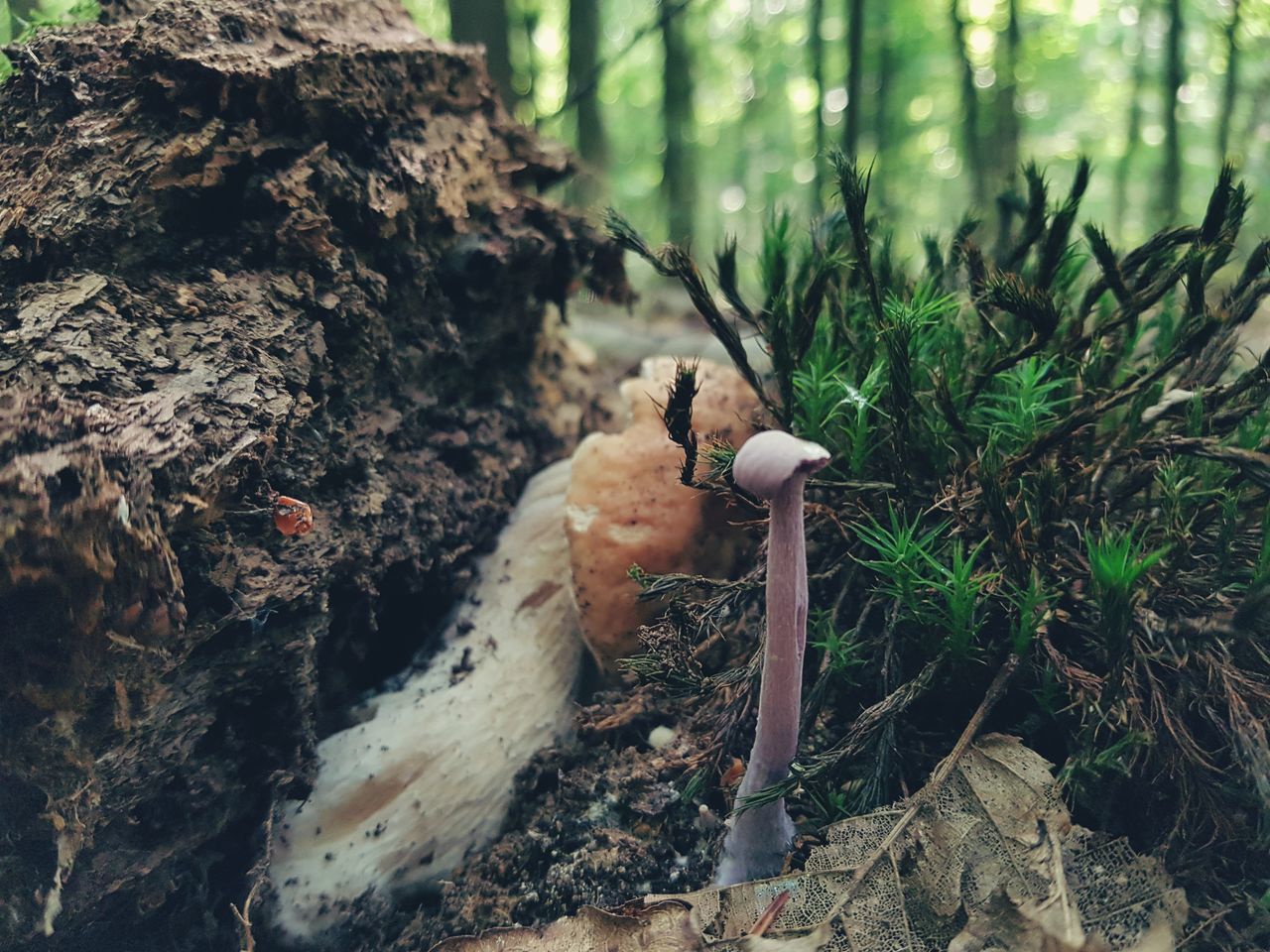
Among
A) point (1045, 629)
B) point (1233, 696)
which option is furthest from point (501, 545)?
point (1233, 696)

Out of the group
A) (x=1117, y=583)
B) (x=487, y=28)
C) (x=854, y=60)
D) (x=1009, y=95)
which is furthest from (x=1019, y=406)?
(x=1009, y=95)

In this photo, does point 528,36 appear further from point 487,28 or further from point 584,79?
point 487,28

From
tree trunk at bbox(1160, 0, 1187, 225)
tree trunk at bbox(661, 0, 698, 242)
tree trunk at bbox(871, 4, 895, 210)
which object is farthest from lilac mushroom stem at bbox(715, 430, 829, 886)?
tree trunk at bbox(871, 4, 895, 210)

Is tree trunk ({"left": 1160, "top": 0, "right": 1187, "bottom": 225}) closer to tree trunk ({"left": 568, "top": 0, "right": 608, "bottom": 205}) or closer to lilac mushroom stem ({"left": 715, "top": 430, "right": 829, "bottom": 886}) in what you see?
tree trunk ({"left": 568, "top": 0, "right": 608, "bottom": 205})

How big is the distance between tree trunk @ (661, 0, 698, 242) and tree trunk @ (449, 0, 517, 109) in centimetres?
285

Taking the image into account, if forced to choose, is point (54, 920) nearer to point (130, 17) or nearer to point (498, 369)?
point (498, 369)

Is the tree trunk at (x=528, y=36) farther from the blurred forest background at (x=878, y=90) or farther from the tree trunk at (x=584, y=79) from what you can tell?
the tree trunk at (x=584, y=79)

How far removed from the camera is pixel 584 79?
25.2ft

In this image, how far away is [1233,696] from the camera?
1617 mm

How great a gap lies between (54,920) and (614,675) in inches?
59.1

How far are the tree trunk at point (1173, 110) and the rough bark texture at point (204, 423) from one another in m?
8.12

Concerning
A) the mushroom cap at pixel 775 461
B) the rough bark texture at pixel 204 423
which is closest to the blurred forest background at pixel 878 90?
the rough bark texture at pixel 204 423

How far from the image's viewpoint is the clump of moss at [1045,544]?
164 cm

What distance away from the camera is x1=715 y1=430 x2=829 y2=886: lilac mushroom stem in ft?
4.47
